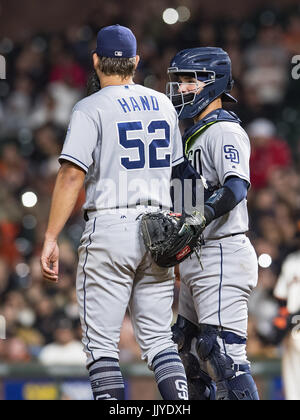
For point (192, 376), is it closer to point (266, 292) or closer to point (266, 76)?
point (266, 292)

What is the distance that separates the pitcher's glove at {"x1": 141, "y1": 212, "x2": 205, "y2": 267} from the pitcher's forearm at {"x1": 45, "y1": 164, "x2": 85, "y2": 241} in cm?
34

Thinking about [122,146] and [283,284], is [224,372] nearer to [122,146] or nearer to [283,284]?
[122,146]

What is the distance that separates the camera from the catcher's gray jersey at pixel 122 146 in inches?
145

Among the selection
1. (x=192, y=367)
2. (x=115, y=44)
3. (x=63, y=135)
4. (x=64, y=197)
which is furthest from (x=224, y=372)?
(x=63, y=135)

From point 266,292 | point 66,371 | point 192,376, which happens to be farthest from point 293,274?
point 192,376

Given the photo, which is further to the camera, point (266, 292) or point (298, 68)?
point (298, 68)

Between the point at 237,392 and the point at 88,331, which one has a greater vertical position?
the point at 88,331

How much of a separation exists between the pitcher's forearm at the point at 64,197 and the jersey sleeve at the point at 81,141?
0.16 feet

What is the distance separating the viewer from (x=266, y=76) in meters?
9.48

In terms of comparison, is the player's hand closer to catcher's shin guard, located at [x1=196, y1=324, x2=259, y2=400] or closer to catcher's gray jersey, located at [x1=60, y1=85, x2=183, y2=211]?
catcher's gray jersey, located at [x1=60, y1=85, x2=183, y2=211]

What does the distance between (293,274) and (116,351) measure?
335 centimetres

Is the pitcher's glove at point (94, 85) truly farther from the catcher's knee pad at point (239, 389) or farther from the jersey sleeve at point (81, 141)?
the catcher's knee pad at point (239, 389)

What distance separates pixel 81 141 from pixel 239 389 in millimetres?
1384
